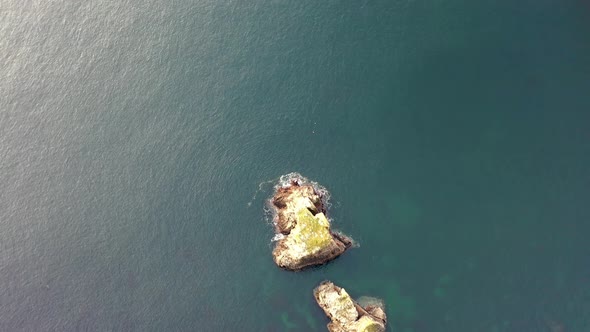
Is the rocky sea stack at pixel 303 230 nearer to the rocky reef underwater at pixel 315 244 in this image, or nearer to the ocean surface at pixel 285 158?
the rocky reef underwater at pixel 315 244

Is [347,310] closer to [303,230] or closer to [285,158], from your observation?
[303,230]

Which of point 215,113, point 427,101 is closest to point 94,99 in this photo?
point 215,113

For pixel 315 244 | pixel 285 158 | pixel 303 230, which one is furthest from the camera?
pixel 285 158

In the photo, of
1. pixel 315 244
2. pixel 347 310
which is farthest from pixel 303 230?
pixel 347 310

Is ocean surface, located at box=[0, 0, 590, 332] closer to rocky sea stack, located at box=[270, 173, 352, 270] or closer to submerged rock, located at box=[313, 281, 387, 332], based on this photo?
submerged rock, located at box=[313, 281, 387, 332]

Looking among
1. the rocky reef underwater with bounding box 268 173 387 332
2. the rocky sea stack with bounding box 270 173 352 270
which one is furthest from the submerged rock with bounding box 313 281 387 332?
the rocky sea stack with bounding box 270 173 352 270

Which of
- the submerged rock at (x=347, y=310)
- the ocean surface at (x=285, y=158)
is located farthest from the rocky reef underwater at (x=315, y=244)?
the ocean surface at (x=285, y=158)
